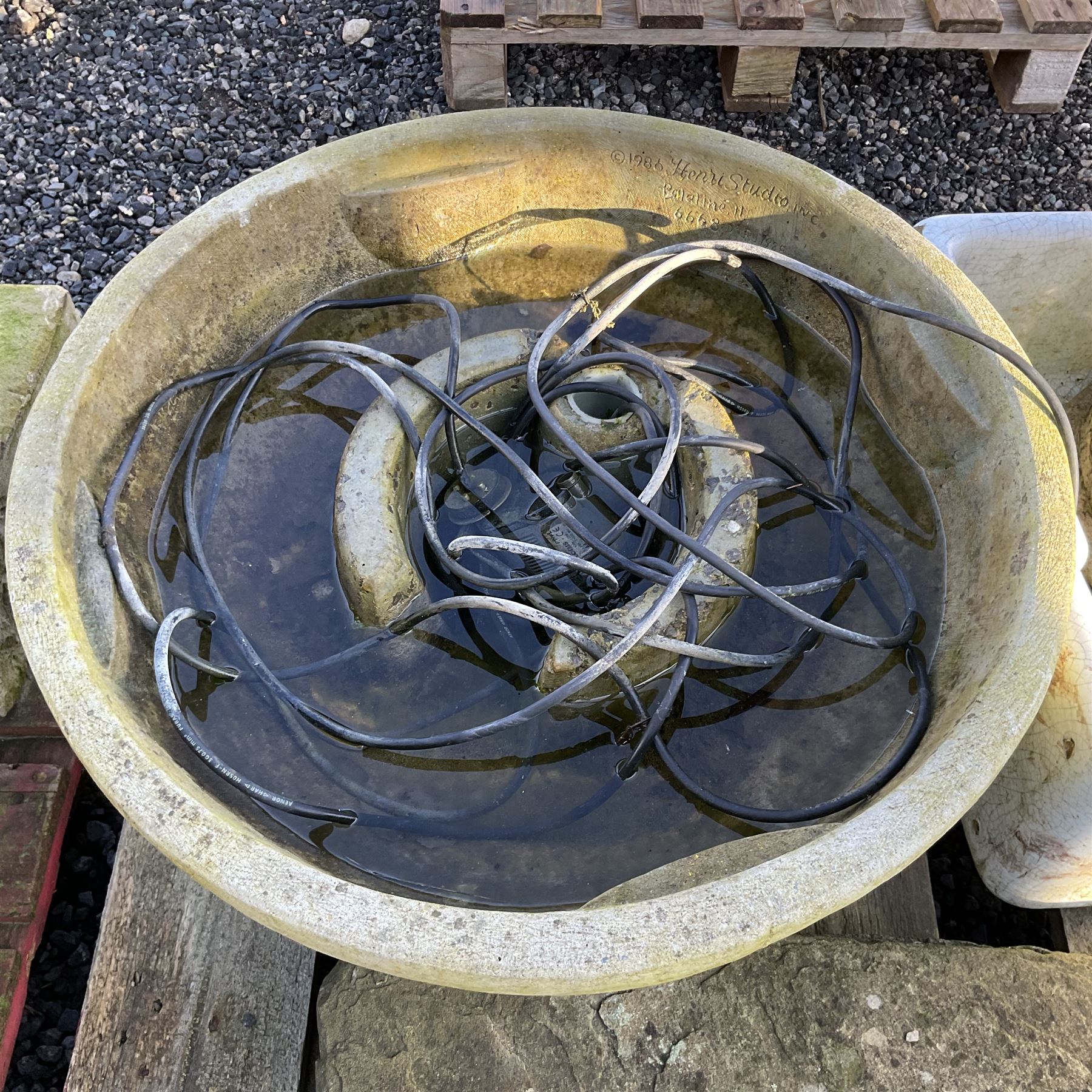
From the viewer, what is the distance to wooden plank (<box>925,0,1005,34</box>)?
2.83 m

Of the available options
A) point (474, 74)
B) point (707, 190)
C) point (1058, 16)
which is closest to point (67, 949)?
point (707, 190)

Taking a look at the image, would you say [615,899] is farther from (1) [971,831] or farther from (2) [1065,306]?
(2) [1065,306]

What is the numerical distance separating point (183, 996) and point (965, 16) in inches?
137

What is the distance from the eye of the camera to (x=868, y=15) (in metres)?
2.79

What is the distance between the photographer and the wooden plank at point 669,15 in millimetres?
2762

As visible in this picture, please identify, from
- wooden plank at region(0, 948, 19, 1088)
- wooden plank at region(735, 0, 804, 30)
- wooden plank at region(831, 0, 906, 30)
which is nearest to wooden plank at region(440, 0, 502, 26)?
wooden plank at region(735, 0, 804, 30)

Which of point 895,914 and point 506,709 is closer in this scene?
point 506,709

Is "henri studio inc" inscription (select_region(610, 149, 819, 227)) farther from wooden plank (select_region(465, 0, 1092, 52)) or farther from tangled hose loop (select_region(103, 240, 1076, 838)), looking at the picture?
wooden plank (select_region(465, 0, 1092, 52))

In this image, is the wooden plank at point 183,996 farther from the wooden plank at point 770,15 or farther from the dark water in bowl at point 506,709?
the wooden plank at point 770,15

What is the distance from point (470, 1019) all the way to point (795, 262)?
61.6 inches

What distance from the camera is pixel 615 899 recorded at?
1271 millimetres

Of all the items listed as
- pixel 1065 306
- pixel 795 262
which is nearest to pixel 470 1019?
pixel 795 262

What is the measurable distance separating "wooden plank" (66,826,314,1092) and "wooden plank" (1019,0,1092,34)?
3512 mm

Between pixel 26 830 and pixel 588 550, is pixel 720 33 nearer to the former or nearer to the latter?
pixel 588 550
